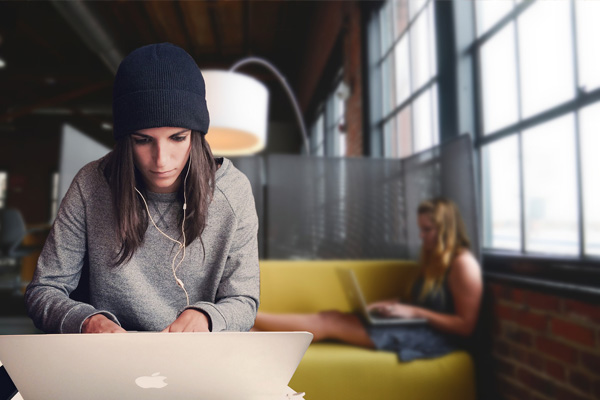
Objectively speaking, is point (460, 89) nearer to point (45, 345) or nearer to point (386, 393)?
point (386, 393)

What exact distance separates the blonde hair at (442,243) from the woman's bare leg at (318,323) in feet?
1.14

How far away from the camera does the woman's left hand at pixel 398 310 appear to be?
1829mm

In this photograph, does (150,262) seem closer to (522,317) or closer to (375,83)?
(522,317)

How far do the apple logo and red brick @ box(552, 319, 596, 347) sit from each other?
4.16 feet

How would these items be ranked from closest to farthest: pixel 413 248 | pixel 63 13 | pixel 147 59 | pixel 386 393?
pixel 147 59 → pixel 386 393 → pixel 413 248 → pixel 63 13

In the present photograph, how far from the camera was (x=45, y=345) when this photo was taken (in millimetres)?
583

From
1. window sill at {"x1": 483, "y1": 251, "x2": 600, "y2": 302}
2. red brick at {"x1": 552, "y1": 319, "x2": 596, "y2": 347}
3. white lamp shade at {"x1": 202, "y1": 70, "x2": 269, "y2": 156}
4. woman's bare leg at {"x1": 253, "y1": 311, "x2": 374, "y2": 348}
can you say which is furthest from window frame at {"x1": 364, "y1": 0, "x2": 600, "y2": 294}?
white lamp shade at {"x1": 202, "y1": 70, "x2": 269, "y2": 156}

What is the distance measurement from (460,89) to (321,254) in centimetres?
109

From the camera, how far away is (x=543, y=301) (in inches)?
59.1

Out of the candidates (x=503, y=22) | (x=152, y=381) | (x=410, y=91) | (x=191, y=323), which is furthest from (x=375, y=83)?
(x=152, y=381)

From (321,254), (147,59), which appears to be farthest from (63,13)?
(147,59)

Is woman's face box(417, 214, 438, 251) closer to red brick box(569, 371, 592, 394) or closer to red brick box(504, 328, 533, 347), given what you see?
red brick box(504, 328, 533, 347)

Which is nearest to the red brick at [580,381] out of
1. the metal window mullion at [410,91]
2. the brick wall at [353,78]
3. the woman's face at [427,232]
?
the woman's face at [427,232]

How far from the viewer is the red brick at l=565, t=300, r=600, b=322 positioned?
126cm
